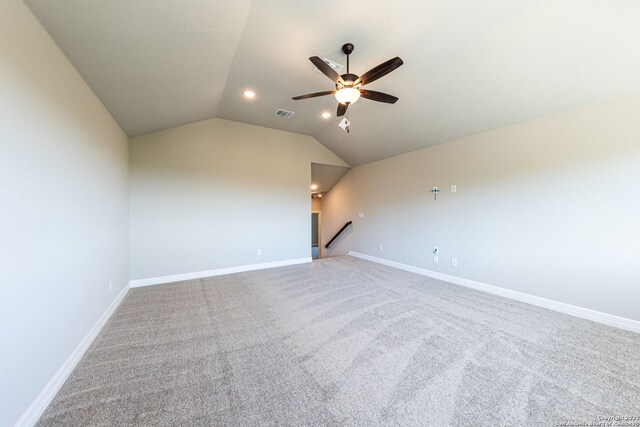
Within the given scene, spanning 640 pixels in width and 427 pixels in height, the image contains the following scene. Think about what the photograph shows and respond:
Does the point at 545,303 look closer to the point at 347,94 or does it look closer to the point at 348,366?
the point at 348,366

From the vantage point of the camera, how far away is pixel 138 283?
3994mm

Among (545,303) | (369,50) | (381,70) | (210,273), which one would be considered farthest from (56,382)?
(545,303)

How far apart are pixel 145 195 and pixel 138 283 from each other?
150 cm

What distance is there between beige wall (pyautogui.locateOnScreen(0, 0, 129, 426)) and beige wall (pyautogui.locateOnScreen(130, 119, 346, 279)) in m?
1.62

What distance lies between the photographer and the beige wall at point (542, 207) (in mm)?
2588

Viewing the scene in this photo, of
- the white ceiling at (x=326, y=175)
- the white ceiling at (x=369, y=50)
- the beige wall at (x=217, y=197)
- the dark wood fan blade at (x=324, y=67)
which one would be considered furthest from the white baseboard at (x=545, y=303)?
the dark wood fan blade at (x=324, y=67)

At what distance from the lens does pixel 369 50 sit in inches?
102

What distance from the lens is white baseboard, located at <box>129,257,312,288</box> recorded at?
13.3 ft

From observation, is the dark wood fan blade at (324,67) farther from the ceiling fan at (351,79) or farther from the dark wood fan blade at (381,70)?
the dark wood fan blade at (381,70)

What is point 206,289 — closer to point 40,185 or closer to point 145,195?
point 145,195

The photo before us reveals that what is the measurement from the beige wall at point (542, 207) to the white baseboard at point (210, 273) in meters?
2.63

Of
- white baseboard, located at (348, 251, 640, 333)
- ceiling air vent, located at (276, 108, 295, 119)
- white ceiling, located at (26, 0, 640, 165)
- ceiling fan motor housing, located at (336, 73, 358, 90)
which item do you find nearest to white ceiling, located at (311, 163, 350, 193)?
ceiling air vent, located at (276, 108, 295, 119)

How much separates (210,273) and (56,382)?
2.87 metres

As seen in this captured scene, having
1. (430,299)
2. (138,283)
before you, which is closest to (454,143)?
(430,299)
